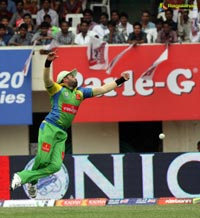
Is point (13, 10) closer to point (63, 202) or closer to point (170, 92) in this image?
point (170, 92)

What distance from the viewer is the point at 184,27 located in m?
20.5

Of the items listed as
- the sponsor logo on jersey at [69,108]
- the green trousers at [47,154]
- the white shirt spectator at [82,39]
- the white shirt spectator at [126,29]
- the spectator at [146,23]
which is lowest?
the green trousers at [47,154]

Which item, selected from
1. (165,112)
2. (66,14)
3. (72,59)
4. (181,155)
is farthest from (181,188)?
(66,14)

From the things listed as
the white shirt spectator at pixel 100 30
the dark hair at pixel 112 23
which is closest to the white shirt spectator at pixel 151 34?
the dark hair at pixel 112 23

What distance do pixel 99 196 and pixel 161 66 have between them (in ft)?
12.2

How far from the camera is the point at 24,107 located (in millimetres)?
20297

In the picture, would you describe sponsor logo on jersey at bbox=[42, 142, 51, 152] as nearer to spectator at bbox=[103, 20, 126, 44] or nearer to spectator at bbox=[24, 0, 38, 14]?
spectator at bbox=[103, 20, 126, 44]

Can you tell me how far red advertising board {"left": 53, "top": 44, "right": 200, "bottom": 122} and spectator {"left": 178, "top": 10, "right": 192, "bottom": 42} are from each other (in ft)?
1.06

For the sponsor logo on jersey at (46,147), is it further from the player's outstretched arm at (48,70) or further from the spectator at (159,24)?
the spectator at (159,24)

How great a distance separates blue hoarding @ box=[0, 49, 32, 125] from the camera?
2009cm

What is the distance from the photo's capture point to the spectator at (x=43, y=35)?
19.9 m

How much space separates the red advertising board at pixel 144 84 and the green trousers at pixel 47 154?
7.24 metres

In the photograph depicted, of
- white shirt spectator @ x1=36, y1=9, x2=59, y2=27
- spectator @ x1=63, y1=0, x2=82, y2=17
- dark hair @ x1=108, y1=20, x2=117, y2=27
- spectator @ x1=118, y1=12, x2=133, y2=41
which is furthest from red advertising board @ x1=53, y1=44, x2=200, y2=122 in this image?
spectator @ x1=63, y1=0, x2=82, y2=17

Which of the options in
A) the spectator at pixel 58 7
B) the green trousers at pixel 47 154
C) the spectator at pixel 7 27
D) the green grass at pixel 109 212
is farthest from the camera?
the spectator at pixel 58 7
